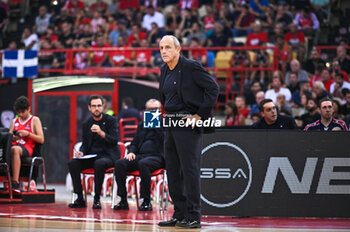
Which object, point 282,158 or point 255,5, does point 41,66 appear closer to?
point 255,5

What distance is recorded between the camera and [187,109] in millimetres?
7879

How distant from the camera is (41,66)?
20.8m

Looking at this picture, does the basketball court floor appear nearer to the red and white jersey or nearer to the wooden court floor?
the wooden court floor

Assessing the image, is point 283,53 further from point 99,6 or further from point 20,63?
point 99,6

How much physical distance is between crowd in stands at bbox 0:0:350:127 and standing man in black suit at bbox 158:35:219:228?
23.6 feet

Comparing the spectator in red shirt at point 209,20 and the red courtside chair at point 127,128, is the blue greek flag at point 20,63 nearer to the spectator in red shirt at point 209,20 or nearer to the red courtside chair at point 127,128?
the red courtside chair at point 127,128

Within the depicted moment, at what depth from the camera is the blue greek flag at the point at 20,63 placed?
1797cm

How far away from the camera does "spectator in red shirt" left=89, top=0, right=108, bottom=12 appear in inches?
925

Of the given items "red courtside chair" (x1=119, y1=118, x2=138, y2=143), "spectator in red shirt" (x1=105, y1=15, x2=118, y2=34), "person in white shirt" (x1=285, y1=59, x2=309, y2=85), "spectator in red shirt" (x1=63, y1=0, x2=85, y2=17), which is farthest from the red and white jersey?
"spectator in red shirt" (x1=63, y1=0, x2=85, y2=17)

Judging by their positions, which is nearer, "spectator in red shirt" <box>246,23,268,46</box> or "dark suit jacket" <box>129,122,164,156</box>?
"dark suit jacket" <box>129,122,164,156</box>

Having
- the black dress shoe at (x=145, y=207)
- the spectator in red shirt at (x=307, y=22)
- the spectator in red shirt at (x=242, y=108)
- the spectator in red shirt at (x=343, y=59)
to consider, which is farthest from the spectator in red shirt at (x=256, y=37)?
the black dress shoe at (x=145, y=207)

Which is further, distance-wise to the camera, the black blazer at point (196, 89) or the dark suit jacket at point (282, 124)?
the dark suit jacket at point (282, 124)

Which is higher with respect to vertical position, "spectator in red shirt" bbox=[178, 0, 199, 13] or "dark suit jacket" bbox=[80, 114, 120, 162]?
"spectator in red shirt" bbox=[178, 0, 199, 13]

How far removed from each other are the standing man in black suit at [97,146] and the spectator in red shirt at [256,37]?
8556 millimetres
